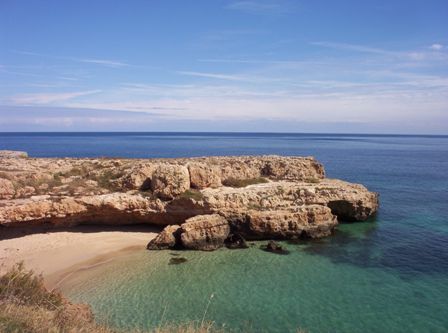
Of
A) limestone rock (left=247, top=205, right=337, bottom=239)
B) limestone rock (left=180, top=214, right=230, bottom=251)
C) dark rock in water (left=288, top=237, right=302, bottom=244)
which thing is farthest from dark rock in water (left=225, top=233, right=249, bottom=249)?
dark rock in water (left=288, top=237, right=302, bottom=244)

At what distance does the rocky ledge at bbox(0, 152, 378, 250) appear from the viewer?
75.8ft

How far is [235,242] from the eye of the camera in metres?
23.4

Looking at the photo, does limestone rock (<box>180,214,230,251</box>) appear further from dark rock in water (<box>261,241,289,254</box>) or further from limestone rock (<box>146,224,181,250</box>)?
dark rock in water (<box>261,241,289,254</box>)

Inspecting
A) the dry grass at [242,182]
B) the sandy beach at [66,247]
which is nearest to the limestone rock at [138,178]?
the sandy beach at [66,247]

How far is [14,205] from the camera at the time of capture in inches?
886

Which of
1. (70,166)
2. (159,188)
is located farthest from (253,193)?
(70,166)

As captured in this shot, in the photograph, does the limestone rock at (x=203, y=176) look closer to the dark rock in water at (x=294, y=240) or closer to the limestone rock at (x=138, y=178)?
the limestone rock at (x=138, y=178)

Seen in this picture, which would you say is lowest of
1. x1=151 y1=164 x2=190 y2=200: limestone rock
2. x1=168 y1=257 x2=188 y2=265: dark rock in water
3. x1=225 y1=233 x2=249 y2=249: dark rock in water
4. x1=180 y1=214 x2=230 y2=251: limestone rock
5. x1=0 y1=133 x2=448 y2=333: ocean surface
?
x1=0 y1=133 x2=448 y2=333: ocean surface

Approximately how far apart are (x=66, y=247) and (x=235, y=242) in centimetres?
1002

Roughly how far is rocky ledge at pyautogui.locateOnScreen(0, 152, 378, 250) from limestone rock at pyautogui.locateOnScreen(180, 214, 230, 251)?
58 millimetres

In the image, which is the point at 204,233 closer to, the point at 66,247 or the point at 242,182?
A: the point at 242,182

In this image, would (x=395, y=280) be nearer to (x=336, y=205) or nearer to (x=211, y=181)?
(x=336, y=205)

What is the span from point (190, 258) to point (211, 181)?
7.25m

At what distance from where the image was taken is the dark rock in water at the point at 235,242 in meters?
23.0
